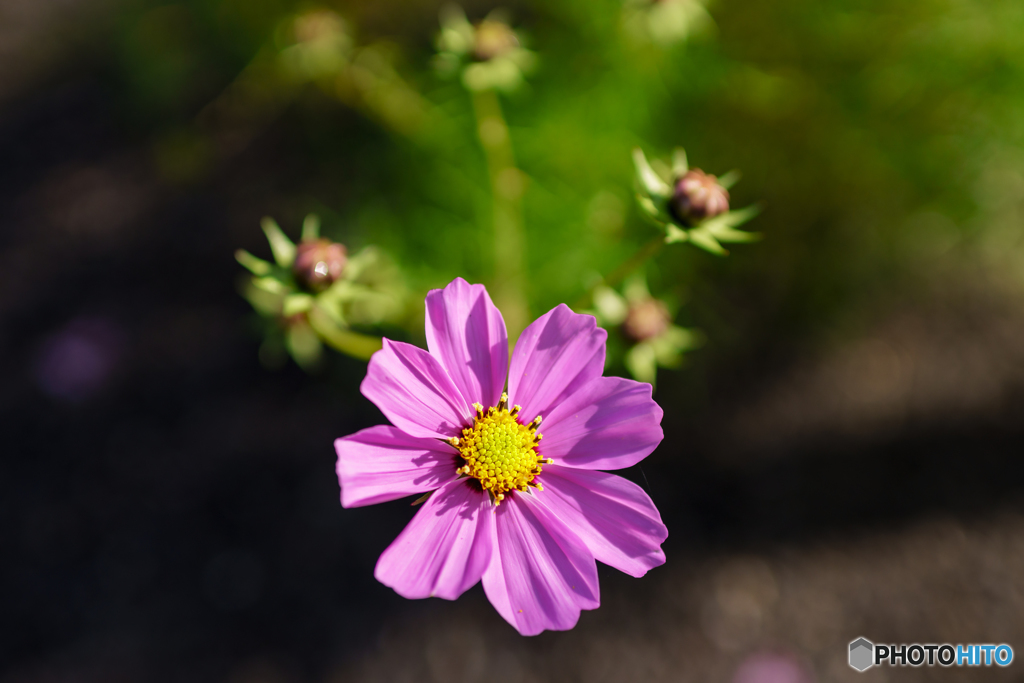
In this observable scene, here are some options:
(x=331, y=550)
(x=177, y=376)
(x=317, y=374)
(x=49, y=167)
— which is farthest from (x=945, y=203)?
(x=49, y=167)

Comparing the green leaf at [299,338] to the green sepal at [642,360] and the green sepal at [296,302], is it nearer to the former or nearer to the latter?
the green sepal at [296,302]

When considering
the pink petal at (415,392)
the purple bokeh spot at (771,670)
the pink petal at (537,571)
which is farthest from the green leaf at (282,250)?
the purple bokeh spot at (771,670)

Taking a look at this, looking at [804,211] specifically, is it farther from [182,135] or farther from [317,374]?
[182,135]

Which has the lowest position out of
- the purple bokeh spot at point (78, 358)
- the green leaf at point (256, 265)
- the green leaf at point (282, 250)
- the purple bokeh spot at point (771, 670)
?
the purple bokeh spot at point (771, 670)

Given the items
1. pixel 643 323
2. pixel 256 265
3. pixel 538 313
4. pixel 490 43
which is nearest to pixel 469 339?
Result: pixel 256 265

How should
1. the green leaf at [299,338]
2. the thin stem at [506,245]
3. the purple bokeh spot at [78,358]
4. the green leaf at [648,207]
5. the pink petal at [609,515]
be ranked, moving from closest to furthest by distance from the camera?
the pink petal at [609,515] → the green leaf at [648,207] → the green leaf at [299,338] → the thin stem at [506,245] → the purple bokeh spot at [78,358]

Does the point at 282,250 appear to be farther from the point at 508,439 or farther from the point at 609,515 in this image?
the point at 609,515

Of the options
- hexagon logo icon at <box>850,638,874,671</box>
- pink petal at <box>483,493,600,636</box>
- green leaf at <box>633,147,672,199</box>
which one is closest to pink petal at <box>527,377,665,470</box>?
pink petal at <box>483,493,600,636</box>
